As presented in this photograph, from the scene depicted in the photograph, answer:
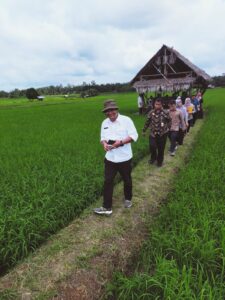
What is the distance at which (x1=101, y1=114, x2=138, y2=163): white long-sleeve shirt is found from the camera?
395cm

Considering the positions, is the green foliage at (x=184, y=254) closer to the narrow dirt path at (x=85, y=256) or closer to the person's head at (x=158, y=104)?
the narrow dirt path at (x=85, y=256)

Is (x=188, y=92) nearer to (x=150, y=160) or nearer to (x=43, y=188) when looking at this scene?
(x=150, y=160)

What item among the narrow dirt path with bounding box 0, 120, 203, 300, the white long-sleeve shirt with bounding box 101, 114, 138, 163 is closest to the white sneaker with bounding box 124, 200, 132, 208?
the narrow dirt path with bounding box 0, 120, 203, 300

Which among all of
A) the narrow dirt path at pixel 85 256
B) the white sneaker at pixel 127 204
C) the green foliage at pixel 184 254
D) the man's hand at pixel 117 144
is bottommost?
the narrow dirt path at pixel 85 256

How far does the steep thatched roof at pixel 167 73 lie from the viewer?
1795 centimetres

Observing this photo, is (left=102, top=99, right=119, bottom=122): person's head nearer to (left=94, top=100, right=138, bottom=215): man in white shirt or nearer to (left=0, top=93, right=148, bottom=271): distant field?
(left=94, top=100, right=138, bottom=215): man in white shirt

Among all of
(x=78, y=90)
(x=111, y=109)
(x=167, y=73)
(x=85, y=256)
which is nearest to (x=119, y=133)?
(x=111, y=109)

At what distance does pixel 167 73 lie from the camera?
63.1 ft

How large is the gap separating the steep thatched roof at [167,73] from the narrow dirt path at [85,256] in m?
14.7

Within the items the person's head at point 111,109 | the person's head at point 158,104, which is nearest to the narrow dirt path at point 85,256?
the person's head at point 111,109

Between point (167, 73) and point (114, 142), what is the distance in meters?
16.8

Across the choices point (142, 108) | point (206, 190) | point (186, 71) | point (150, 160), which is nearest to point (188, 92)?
point (186, 71)

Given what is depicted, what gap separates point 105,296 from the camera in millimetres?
2639

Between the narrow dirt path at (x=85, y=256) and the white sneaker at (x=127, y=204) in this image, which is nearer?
the narrow dirt path at (x=85, y=256)
